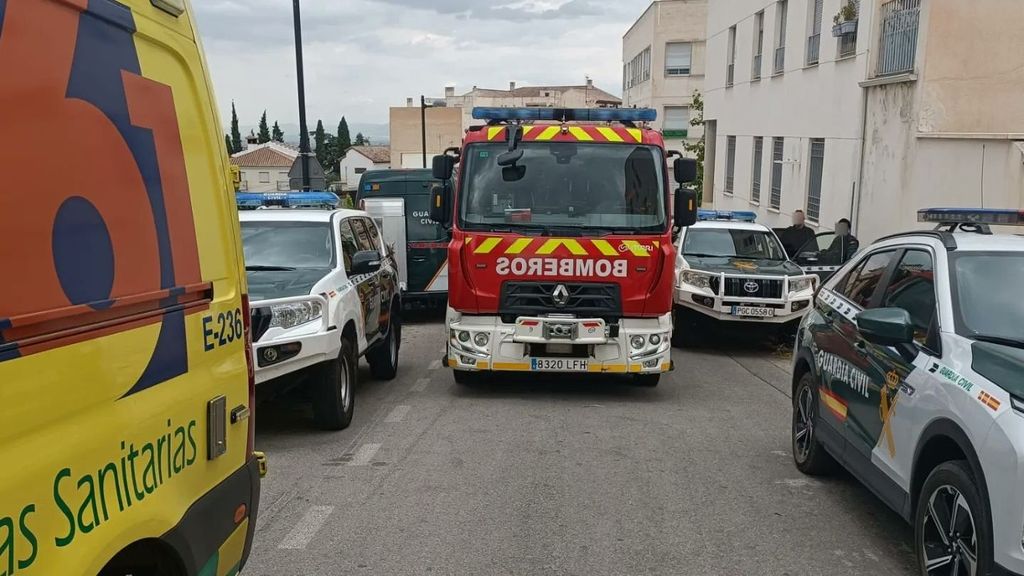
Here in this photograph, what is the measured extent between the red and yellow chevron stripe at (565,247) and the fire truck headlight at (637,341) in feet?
2.63

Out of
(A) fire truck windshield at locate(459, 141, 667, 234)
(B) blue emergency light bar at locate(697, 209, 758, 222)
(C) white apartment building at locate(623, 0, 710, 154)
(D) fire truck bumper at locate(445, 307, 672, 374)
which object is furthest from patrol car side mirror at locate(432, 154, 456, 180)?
(C) white apartment building at locate(623, 0, 710, 154)

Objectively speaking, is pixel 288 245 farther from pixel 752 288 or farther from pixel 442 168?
pixel 752 288

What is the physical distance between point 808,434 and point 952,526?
8.32 ft

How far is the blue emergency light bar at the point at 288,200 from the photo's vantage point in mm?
11406

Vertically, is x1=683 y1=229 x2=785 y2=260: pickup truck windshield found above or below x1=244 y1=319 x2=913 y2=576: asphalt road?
above

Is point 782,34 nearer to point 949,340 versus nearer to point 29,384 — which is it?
point 949,340

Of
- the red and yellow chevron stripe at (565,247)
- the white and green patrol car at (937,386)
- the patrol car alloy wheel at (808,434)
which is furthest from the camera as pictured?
the red and yellow chevron stripe at (565,247)

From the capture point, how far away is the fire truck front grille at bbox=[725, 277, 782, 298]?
12633 millimetres

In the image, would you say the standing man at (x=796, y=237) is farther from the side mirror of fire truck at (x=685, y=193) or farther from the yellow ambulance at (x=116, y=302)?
the yellow ambulance at (x=116, y=302)

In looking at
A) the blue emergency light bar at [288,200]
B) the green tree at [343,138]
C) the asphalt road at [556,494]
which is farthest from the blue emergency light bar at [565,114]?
the green tree at [343,138]

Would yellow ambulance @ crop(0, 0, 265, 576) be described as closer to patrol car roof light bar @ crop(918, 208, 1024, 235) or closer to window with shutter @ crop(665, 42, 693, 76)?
patrol car roof light bar @ crop(918, 208, 1024, 235)

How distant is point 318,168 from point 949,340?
15961mm

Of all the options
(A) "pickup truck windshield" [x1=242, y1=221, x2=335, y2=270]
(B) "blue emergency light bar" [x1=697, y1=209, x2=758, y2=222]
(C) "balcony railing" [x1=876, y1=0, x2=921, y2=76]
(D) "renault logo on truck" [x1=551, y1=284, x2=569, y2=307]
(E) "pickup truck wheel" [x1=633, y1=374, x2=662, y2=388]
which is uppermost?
(C) "balcony railing" [x1=876, y1=0, x2=921, y2=76]

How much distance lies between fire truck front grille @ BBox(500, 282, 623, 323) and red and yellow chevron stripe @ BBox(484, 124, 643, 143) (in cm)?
150
